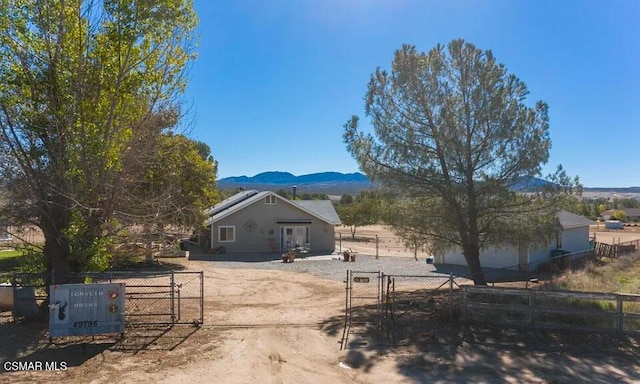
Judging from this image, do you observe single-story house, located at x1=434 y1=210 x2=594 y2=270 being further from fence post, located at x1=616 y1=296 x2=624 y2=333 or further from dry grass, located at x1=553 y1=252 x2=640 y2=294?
fence post, located at x1=616 y1=296 x2=624 y2=333

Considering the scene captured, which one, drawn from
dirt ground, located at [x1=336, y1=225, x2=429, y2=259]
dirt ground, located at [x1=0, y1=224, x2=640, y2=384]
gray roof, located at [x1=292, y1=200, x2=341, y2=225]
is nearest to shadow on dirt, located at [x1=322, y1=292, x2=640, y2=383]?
dirt ground, located at [x1=0, y1=224, x2=640, y2=384]

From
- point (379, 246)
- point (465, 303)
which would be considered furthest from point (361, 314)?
point (379, 246)

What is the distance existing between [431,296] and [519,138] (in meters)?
6.37

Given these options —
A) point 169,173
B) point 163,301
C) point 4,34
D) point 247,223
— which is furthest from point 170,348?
point 247,223

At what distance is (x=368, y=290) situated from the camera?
19.4m

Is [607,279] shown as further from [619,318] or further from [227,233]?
[227,233]

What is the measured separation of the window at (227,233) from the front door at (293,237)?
11.9 feet

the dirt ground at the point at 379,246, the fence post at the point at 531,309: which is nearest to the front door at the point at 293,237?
the dirt ground at the point at 379,246

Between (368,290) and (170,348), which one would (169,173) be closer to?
(368,290)

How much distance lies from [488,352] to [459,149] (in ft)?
20.8

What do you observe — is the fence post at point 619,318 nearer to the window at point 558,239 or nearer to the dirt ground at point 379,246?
the window at point 558,239

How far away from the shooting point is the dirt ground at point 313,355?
334 inches

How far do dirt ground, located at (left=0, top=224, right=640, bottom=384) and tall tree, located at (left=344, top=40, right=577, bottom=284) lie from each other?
4004 millimetres

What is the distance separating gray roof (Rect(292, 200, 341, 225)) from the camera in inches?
1424
